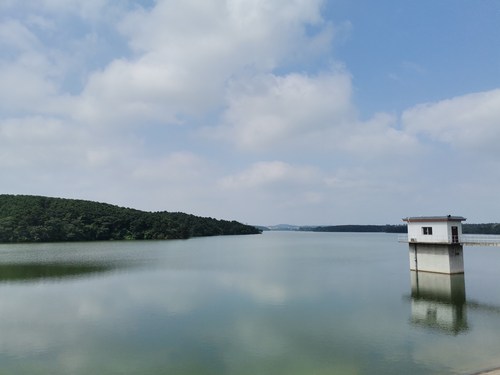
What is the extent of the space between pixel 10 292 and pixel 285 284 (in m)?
18.2

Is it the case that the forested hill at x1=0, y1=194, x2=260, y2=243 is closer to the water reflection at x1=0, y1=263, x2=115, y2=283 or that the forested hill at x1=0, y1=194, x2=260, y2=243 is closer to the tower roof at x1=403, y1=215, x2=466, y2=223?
the water reflection at x1=0, y1=263, x2=115, y2=283

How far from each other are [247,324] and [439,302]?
12.3 metres

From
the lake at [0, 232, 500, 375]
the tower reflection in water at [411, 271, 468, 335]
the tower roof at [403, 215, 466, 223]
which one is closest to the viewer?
the lake at [0, 232, 500, 375]

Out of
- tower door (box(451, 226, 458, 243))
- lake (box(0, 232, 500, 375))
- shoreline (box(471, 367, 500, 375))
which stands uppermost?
tower door (box(451, 226, 458, 243))

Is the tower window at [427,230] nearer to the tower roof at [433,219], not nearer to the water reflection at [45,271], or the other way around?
the tower roof at [433,219]

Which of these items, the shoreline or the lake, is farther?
the lake

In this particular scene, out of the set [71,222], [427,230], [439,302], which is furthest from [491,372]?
[71,222]

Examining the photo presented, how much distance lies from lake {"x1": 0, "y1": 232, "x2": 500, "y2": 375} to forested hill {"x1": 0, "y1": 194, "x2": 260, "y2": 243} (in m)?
53.0

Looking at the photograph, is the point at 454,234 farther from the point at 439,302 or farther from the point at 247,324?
the point at 247,324

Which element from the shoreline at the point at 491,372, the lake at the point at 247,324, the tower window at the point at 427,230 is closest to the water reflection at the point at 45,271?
the lake at the point at 247,324

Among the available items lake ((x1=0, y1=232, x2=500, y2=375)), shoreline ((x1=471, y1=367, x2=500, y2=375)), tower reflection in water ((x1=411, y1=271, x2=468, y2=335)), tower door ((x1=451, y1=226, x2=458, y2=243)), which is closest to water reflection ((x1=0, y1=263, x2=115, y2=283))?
lake ((x1=0, y1=232, x2=500, y2=375))

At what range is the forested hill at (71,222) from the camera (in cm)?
7875

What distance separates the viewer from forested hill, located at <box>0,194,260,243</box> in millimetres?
78750

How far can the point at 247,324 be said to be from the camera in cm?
1745
